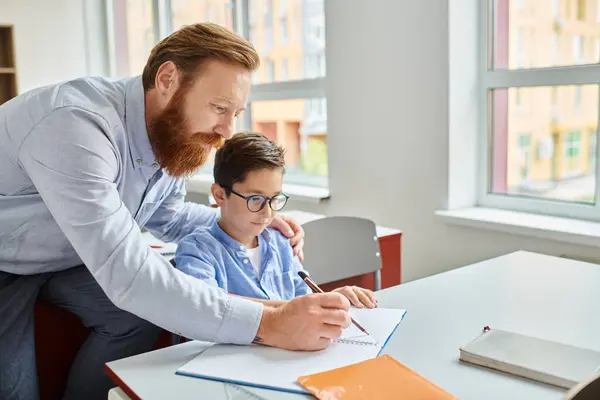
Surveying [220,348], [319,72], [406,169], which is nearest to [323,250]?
[220,348]

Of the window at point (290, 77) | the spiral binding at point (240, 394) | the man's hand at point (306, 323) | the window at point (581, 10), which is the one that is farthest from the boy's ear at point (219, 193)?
the window at point (290, 77)

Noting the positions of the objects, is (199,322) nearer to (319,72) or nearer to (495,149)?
(495,149)

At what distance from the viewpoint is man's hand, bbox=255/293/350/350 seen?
1.10m

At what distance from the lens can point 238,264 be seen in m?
1.52

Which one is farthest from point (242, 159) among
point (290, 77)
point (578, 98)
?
point (290, 77)

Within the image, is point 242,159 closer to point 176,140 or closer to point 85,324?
point 176,140

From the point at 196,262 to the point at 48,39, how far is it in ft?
17.1

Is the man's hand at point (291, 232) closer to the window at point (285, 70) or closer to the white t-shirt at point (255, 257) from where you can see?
the white t-shirt at point (255, 257)

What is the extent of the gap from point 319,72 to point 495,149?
1443 mm

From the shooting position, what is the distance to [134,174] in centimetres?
151

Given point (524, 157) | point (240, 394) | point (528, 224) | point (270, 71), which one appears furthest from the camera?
point (270, 71)

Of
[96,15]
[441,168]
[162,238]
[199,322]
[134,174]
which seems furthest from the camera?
[96,15]

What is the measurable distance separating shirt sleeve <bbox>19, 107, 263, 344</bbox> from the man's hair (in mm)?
309

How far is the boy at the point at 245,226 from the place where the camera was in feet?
4.92
